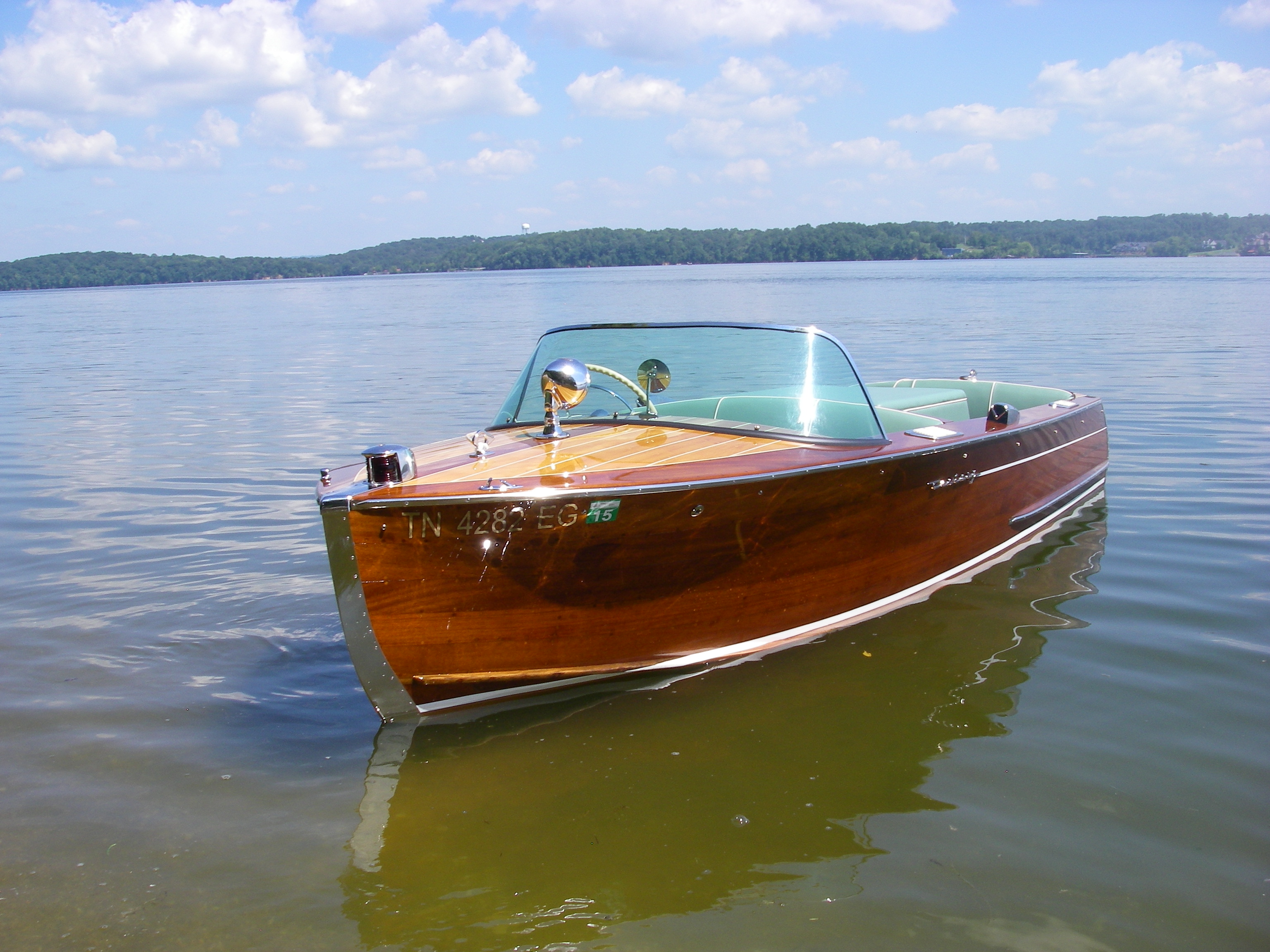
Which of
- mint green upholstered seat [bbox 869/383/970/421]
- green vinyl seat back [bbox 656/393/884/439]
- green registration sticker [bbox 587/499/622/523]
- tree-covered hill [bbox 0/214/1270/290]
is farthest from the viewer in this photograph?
tree-covered hill [bbox 0/214/1270/290]

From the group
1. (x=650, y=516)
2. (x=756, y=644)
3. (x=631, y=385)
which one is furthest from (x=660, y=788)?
(x=631, y=385)

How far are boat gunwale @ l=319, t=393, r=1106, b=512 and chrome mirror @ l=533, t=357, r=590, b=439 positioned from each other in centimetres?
103

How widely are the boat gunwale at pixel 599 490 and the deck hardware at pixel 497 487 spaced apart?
0.06 feet

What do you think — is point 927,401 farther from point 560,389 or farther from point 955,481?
point 560,389

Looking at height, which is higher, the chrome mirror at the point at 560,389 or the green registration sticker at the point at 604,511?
the chrome mirror at the point at 560,389

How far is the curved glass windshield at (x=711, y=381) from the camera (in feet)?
15.6

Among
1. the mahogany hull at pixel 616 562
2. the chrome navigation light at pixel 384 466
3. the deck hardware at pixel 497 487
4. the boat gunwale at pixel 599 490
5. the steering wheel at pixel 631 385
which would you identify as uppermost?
the steering wheel at pixel 631 385

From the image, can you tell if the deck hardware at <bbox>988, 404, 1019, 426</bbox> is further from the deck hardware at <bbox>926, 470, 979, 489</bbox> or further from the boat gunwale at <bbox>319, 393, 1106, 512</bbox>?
the boat gunwale at <bbox>319, 393, 1106, 512</bbox>

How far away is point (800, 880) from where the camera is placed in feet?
9.51

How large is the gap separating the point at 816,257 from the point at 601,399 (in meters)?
101

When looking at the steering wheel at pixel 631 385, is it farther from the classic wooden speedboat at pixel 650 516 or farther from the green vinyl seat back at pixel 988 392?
the green vinyl seat back at pixel 988 392

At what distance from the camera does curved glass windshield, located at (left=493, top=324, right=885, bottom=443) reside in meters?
4.75

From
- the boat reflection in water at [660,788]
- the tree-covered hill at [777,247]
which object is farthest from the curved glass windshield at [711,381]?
the tree-covered hill at [777,247]

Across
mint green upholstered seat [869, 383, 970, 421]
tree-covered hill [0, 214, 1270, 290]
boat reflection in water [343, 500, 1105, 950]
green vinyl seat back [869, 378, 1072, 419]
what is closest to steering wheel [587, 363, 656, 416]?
boat reflection in water [343, 500, 1105, 950]
